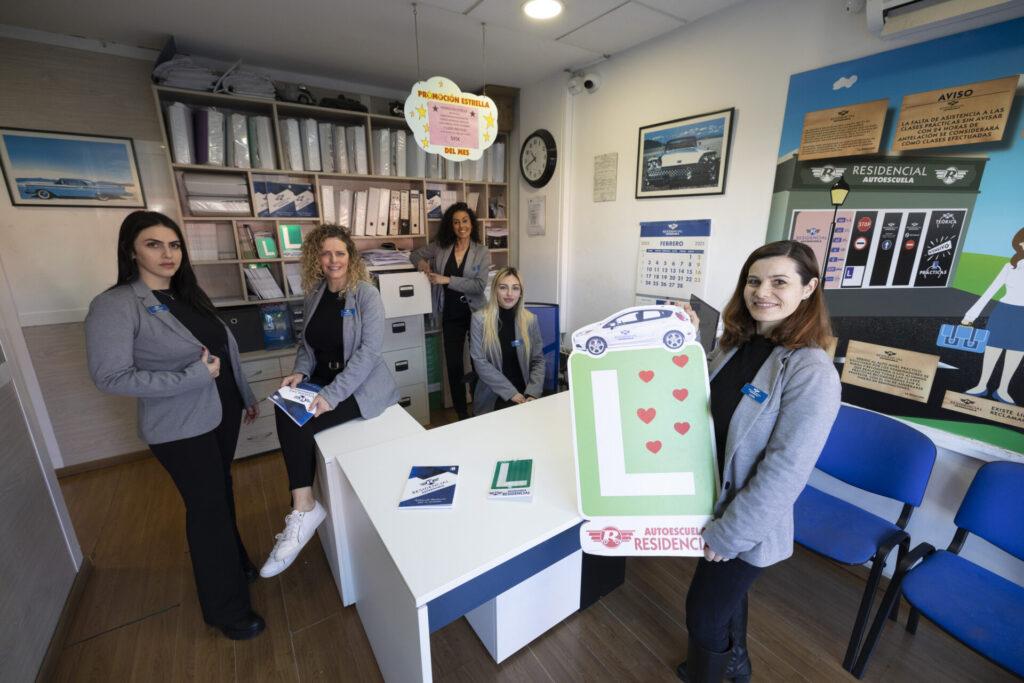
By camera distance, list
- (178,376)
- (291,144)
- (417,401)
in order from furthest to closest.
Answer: (417,401) → (291,144) → (178,376)

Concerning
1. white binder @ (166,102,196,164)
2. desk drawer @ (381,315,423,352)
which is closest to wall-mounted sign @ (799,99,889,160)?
desk drawer @ (381,315,423,352)

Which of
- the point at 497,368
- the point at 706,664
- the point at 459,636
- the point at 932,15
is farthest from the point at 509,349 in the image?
the point at 932,15

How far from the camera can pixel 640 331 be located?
1.13 m

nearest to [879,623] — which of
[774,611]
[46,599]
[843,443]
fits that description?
[774,611]

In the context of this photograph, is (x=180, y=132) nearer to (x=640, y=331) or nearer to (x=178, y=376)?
(x=178, y=376)

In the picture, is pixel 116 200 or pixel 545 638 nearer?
pixel 545 638

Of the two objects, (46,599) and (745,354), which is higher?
(745,354)

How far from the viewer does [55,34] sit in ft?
8.11

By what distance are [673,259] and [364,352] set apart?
6.33 ft

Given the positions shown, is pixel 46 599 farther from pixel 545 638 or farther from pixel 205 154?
pixel 205 154

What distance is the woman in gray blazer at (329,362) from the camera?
175 centimetres

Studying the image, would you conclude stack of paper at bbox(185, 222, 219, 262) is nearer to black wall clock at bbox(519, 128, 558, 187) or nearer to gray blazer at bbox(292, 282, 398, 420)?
gray blazer at bbox(292, 282, 398, 420)

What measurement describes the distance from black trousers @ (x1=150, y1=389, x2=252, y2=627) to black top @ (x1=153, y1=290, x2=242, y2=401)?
0.20 feet

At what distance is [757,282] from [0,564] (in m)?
2.50
